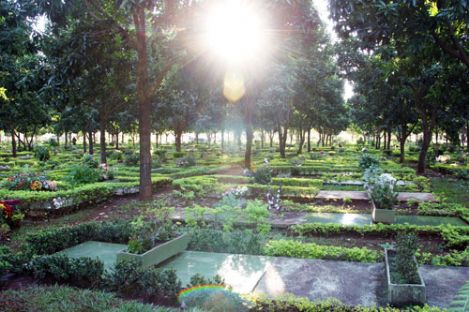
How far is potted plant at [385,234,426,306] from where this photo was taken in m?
4.90

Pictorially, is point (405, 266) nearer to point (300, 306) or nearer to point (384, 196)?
point (300, 306)

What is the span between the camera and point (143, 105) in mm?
12750

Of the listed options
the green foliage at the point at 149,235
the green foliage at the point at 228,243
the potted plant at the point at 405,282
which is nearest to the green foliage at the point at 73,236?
the green foliage at the point at 149,235

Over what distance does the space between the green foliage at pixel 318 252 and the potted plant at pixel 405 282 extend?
1.00 meters

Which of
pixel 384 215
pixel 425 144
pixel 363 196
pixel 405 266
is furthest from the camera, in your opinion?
pixel 425 144

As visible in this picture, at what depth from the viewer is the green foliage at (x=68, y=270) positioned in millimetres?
5902

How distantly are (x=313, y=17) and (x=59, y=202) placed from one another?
9.47 metres

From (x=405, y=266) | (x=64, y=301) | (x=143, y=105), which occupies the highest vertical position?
(x=143, y=105)

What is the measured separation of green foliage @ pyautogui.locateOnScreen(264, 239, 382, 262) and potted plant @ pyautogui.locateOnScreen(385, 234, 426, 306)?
1.00 m

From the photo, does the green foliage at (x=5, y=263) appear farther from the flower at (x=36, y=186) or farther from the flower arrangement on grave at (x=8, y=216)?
the flower at (x=36, y=186)

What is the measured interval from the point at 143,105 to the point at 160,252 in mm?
7234

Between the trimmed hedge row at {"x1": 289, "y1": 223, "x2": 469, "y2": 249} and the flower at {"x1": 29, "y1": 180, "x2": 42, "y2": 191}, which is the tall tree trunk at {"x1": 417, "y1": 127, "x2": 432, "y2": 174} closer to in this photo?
the trimmed hedge row at {"x1": 289, "y1": 223, "x2": 469, "y2": 249}

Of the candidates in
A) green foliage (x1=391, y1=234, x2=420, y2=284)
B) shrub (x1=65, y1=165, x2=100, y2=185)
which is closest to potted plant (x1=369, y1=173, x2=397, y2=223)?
green foliage (x1=391, y1=234, x2=420, y2=284)

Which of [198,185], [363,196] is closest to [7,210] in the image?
[198,185]
